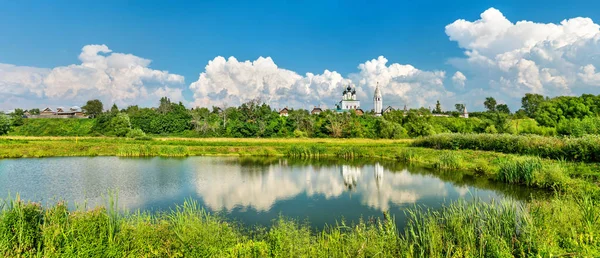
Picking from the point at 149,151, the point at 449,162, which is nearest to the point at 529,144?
the point at 449,162

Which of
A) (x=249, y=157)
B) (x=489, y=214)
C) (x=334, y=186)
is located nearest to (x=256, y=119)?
(x=249, y=157)

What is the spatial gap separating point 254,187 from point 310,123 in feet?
166

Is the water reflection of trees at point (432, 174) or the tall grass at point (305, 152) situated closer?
the water reflection of trees at point (432, 174)

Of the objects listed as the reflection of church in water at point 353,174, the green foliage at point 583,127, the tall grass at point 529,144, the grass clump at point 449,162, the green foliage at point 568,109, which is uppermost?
the green foliage at point 568,109

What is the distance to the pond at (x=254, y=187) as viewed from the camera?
51.9 ft

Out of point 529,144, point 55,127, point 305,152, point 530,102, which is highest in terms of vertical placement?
point 530,102

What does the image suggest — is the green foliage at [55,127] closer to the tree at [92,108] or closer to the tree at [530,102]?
the tree at [92,108]

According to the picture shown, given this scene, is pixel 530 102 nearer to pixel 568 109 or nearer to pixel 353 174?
pixel 568 109

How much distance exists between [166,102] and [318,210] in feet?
323

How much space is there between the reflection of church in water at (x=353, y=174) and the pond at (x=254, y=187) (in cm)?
7

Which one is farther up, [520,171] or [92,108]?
[92,108]

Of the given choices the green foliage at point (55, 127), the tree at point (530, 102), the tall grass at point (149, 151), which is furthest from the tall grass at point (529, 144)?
the tree at point (530, 102)

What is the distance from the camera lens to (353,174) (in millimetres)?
27562

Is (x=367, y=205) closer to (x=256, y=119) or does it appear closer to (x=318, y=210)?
(x=318, y=210)
